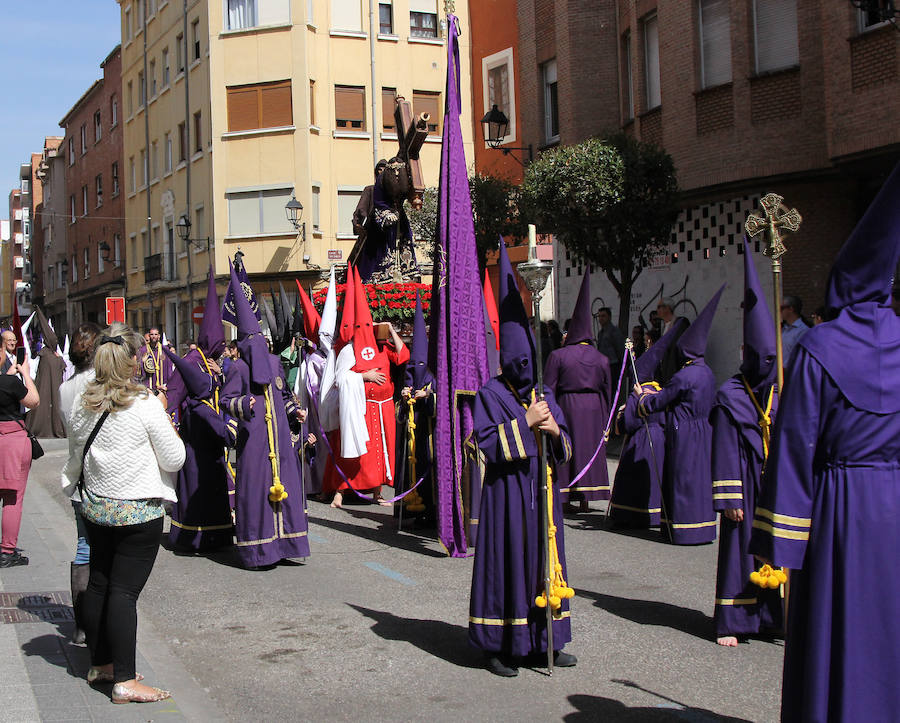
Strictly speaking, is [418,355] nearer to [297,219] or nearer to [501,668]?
[501,668]

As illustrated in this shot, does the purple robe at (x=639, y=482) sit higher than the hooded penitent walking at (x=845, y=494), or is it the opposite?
the hooded penitent walking at (x=845, y=494)

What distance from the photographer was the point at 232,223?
38031 mm

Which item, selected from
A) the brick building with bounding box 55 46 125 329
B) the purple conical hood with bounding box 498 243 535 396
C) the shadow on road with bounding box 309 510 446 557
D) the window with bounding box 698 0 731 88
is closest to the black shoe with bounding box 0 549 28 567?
the shadow on road with bounding box 309 510 446 557

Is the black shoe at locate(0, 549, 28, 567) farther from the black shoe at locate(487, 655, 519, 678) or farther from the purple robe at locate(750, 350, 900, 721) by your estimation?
the purple robe at locate(750, 350, 900, 721)

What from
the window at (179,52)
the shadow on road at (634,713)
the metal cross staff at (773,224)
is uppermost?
the window at (179,52)

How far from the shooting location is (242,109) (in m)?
38.0

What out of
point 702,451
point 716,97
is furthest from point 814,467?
point 716,97

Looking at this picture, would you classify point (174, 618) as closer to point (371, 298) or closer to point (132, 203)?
point (371, 298)

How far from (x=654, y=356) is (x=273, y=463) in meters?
3.44

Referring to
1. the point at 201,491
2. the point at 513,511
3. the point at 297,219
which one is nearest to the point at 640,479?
the point at 201,491

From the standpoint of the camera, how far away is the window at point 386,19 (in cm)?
3903

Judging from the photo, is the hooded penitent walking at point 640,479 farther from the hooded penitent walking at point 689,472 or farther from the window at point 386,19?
the window at point 386,19

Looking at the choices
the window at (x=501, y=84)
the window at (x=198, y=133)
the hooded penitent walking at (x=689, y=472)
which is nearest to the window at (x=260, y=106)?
the window at (x=198, y=133)

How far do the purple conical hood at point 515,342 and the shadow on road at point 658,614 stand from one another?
203 centimetres
